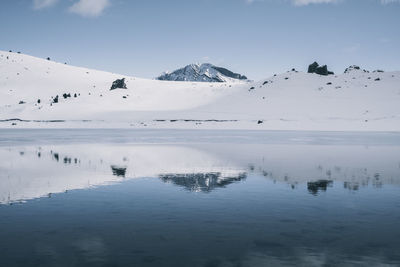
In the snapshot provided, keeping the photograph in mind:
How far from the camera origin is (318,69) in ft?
350

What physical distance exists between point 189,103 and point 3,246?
8433 centimetres

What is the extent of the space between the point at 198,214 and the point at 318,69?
3941 inches

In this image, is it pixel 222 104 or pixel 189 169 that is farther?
pixel 222 104

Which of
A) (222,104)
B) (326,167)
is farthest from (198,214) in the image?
(222,104)

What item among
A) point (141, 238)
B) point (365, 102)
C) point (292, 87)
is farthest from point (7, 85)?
point (141, 238)

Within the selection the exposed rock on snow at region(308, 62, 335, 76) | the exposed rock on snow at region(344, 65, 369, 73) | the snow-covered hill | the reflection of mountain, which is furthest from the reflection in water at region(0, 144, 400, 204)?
the exposed rock on snow at region(344, 65, 369, 73)

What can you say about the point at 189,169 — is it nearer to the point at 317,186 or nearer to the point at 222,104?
the point at 317,186

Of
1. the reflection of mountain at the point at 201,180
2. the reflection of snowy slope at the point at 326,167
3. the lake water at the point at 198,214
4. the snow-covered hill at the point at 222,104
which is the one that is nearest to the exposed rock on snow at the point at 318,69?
the snow-covered hill at the point at 222,104

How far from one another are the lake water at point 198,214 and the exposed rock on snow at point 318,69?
8697 cm

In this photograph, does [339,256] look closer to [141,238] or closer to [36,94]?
[141,238]

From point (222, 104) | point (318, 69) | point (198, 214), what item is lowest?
point (198, 214)

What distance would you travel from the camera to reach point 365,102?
275 feet

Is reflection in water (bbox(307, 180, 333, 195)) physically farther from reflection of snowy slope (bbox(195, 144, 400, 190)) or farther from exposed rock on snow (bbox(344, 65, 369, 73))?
exposed rock on snow (bbox(344, 65, 369, 73))

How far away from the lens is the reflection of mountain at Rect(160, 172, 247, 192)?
1677 cm
